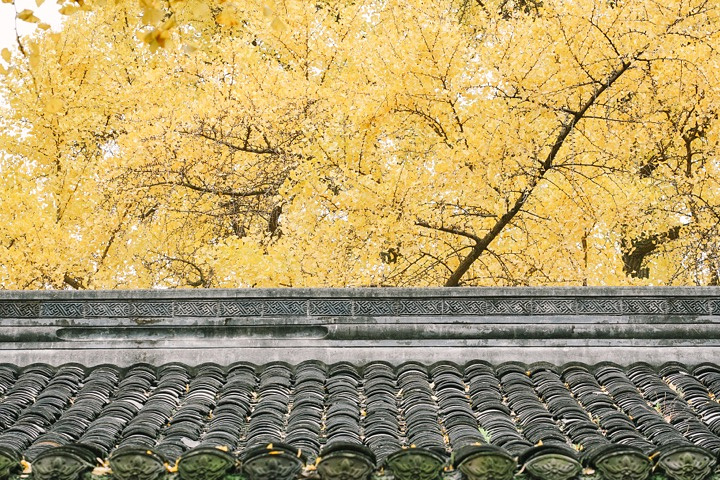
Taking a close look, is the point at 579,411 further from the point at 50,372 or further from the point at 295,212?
the point at 295,212

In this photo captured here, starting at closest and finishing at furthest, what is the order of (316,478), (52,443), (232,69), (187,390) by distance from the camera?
(316,478)
(52,443)
(187,390)
(232,69)

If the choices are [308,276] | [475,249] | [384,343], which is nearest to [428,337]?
[384,343]

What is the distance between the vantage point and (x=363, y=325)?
579cm

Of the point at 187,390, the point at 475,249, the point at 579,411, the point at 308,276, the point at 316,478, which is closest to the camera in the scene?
the point at 316,478

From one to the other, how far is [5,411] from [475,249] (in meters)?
7.11

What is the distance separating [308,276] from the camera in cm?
1203

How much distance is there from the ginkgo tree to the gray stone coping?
197 inches

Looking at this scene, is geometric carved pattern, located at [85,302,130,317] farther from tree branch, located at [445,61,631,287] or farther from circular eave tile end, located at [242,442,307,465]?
tree branch, located at [445,61,631,287]

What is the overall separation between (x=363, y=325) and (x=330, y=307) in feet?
0.77

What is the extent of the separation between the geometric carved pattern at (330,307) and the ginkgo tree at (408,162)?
5.32 meters

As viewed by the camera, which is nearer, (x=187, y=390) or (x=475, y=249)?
(x=187, y=390)

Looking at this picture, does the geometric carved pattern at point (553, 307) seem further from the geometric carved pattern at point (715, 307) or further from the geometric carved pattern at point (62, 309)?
the geometric carved pattern at point (62, 309)

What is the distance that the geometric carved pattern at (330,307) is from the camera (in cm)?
584

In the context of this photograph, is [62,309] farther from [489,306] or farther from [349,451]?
[349,451]
